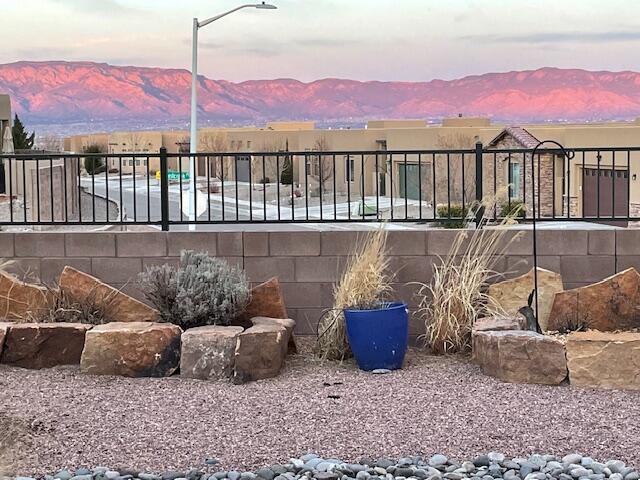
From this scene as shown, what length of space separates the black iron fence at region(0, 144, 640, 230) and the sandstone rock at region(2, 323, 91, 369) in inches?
66.7

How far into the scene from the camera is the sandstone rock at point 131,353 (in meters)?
7.82

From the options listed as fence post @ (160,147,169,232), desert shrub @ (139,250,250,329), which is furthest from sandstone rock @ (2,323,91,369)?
fence post @ (160,147,169,232)

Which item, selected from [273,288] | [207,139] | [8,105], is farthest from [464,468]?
[207,139]

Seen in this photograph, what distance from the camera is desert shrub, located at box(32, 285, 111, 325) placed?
8.76m

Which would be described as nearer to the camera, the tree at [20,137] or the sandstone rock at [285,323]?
the sandstone rock at [285,323]

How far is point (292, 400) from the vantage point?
7.03m

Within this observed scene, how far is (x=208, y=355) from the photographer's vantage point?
777cm

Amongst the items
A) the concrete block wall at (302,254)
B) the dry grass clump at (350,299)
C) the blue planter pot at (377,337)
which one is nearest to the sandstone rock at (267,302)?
the dry grass clump at (350,299)

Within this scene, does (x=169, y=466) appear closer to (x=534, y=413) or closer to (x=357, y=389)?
(x=357, y=389)

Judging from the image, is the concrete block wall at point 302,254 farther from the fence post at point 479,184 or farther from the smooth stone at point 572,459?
the smooth stone at point 572,459

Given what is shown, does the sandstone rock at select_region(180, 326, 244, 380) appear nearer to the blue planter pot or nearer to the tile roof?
the blue planter pot

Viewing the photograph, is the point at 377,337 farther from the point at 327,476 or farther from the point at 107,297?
the point at 327,476

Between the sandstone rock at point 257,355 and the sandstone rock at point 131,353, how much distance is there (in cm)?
62

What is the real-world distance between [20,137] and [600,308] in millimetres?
42637
